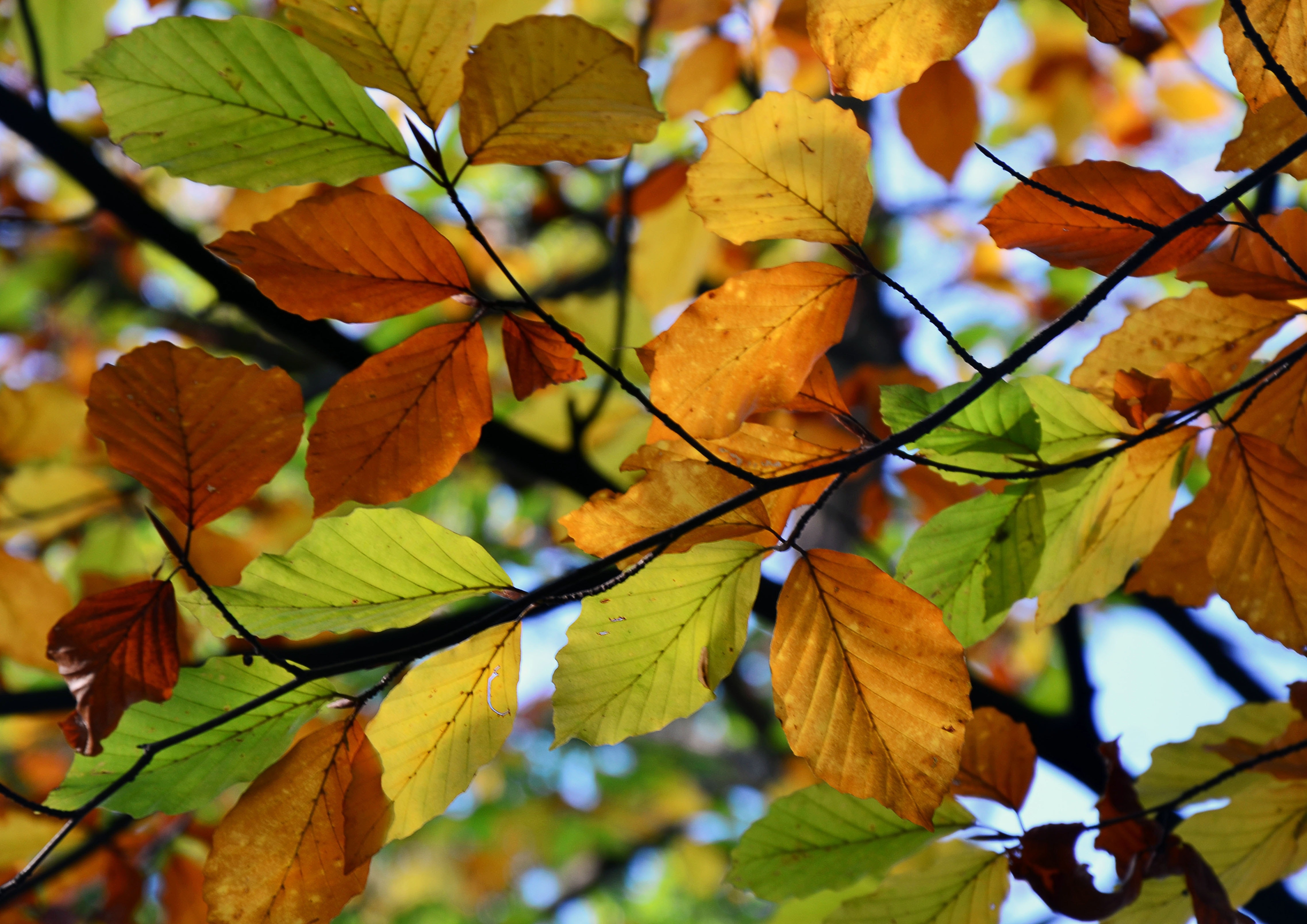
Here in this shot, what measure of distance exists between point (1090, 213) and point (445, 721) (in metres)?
0.39

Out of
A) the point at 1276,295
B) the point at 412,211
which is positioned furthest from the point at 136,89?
the point at 1276,295

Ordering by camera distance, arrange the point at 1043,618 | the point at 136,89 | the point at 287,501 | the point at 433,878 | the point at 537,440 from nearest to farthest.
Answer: the point at 136,89
the point at 1043,618
the point at 537,440
the point at 287,501
the point at 433,878

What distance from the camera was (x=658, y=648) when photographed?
1.39 ft

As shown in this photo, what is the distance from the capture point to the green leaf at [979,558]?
46 centimetres

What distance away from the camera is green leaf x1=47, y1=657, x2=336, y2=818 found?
40 centimetres

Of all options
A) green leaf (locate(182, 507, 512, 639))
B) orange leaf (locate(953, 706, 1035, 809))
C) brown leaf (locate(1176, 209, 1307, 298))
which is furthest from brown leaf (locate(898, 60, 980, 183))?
green leaf (locate(182, 507, 512, 639))

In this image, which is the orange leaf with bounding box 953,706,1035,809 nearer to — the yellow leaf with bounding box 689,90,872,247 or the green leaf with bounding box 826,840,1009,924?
the green leaf with bounding box 826,840,1009,924

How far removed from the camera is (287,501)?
6.12 ft

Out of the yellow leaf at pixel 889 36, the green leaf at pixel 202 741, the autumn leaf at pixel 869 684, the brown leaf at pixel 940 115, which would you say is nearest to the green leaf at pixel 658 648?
the autumn leaf at pixel 869 684

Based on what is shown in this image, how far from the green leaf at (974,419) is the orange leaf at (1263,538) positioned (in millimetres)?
101

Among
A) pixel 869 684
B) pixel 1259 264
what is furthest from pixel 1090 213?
pixel 869 684

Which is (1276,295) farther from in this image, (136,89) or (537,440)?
(537,440)

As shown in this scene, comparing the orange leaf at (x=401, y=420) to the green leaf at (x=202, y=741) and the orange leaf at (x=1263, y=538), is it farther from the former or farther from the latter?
the orange leaf at (x=1263, y=538)

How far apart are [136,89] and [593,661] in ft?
1.10
